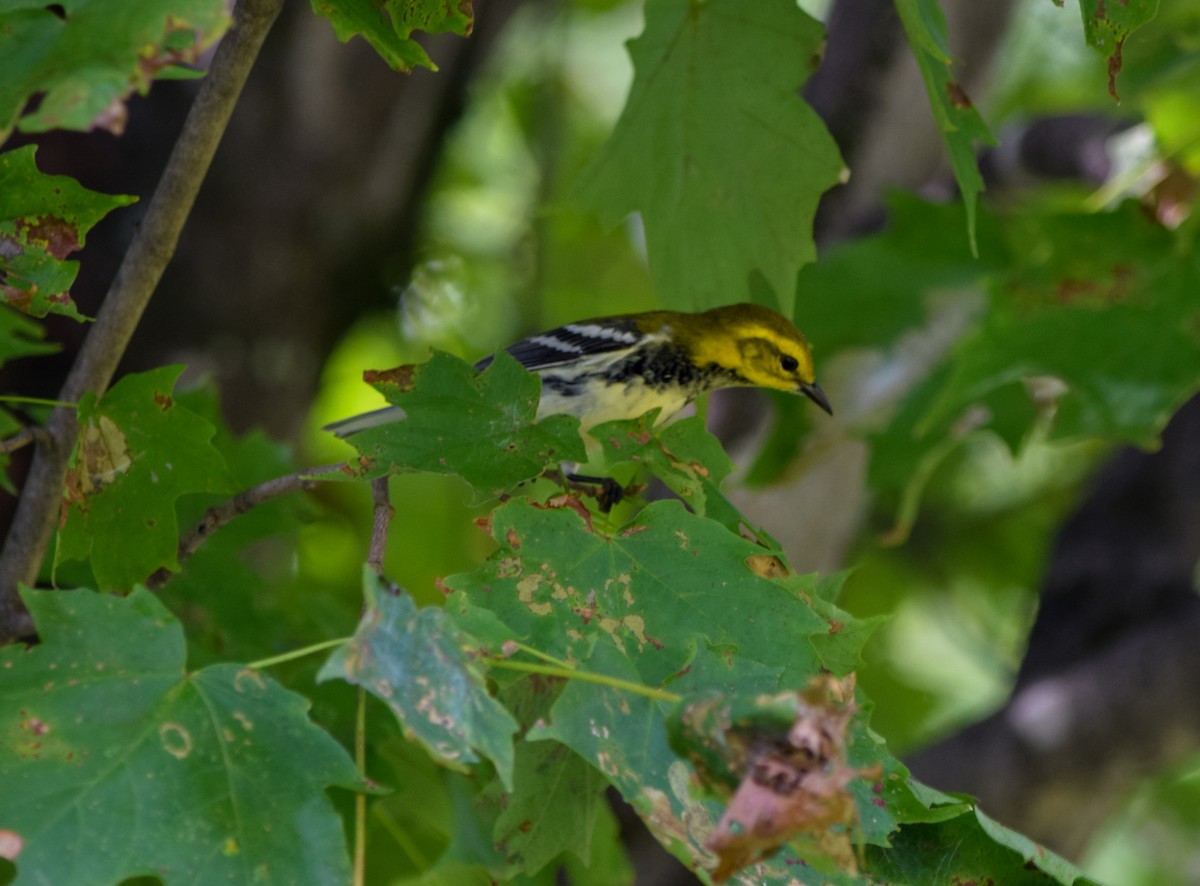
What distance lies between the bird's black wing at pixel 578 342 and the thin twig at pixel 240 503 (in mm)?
1173

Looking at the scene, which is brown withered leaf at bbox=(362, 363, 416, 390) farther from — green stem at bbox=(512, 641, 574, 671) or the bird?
the bird

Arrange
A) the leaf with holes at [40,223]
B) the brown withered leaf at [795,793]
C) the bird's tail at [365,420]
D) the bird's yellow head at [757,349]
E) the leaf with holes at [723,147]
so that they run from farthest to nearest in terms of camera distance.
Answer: the bird's yellow head at [757,349]
the bird's tail at [365,420]
the leaf with holes at [723,147]
the leaf with holes at [40,223]
the brown withered leaf at [795,793]

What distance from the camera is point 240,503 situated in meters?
1.62

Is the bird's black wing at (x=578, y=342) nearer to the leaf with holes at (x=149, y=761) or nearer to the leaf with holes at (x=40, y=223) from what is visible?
the leaf with holes at (x=40, y=223)

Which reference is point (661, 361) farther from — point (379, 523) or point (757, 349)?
point (379, 523)

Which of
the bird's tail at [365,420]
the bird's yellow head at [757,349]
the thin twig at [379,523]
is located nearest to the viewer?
the thin twig at [379,523]

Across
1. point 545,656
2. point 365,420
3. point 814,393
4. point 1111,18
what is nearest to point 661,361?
point 814,393

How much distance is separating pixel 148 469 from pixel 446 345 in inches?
106

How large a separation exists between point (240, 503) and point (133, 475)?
15 centimetres

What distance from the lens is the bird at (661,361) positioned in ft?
9.18

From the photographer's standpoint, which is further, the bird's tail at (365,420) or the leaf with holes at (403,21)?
the bird's tail at (365,420)

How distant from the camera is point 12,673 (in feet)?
4.19

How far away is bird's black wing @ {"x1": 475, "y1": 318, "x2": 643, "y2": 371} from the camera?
2887mm

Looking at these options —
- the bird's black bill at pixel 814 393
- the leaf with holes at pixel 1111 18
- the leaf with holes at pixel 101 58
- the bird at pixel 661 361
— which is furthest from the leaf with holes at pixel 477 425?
the bird's black bill at pixel 814 393
